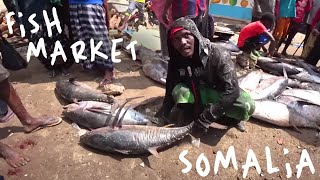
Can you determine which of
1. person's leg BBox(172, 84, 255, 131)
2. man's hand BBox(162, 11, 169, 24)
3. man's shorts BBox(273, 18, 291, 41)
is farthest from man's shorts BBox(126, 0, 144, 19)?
person's leg BBox(172, 84, 255, 131)

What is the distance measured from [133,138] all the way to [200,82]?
994 mm

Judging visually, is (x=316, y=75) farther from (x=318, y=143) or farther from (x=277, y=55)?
(x=318, y=143)

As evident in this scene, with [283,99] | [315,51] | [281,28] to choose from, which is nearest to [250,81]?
[283,99]

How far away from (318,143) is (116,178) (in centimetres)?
247

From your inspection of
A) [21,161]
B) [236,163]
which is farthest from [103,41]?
[236,163]

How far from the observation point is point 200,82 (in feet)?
12.3

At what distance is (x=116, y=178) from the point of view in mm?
3373

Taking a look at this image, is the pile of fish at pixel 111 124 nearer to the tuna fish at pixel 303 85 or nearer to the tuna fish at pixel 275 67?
the tuna fish at pixel 303 85

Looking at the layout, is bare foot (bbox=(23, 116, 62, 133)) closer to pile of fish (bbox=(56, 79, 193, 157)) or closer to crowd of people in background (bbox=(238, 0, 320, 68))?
pile of fish (bbox=(56, 79, 193, 157))

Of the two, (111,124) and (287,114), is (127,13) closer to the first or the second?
(111,124)

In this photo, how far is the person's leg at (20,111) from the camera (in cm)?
348

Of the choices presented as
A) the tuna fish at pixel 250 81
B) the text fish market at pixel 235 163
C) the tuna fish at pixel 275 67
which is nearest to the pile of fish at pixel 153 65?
the tuna fish at pixel 275 67

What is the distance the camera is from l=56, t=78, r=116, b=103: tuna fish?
4.36m

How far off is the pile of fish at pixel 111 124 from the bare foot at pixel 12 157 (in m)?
0.65
